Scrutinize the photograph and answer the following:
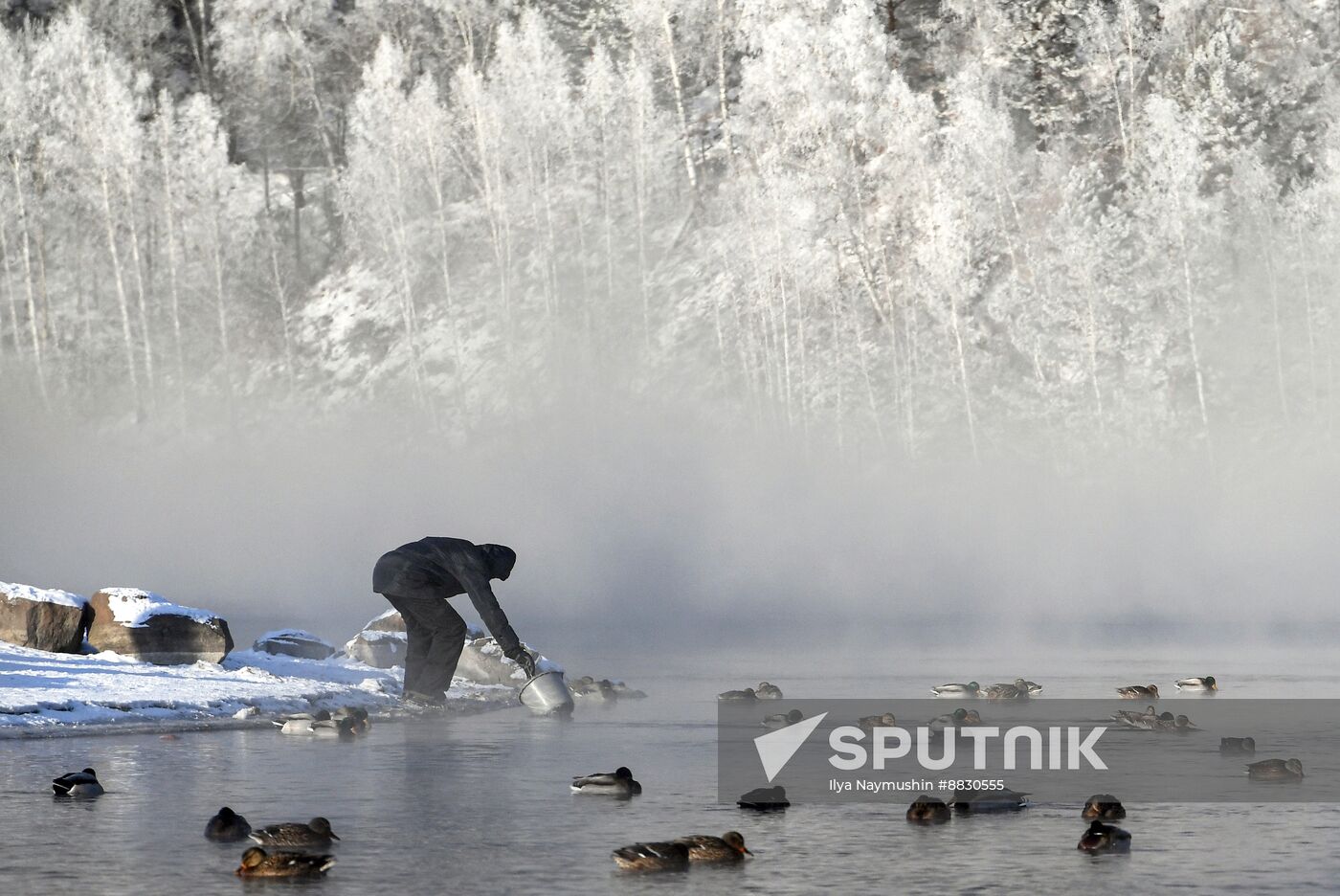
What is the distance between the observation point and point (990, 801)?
1260 centimetres

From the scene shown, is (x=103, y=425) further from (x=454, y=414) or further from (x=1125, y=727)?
(x=1125, y=727)

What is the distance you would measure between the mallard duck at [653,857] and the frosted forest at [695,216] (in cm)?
6625

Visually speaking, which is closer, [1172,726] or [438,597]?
[1172,726]

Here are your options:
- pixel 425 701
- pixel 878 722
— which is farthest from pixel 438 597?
pixel 878 722

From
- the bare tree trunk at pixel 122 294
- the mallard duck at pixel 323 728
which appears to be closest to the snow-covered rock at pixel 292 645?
the mallard duck at pixel 323 728

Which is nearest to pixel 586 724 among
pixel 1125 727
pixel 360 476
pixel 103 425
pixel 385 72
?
pixel 1125 727

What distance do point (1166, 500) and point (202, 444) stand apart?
4599 centimetres

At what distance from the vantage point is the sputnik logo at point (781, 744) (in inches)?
615

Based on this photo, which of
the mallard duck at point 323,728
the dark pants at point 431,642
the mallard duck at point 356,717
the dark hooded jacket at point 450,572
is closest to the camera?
the mallard duck at point 323,728

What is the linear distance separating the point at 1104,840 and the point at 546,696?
10.9 meters

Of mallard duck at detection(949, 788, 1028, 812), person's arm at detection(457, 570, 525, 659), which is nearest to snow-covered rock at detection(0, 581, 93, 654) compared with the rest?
person's arm at detection(457, 570, 525, 659)

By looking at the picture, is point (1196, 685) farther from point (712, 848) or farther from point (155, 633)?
point (712, 848)

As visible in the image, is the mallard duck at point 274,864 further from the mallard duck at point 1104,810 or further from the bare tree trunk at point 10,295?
the bare tree trunk at point 10,295

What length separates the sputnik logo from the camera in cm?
1561
